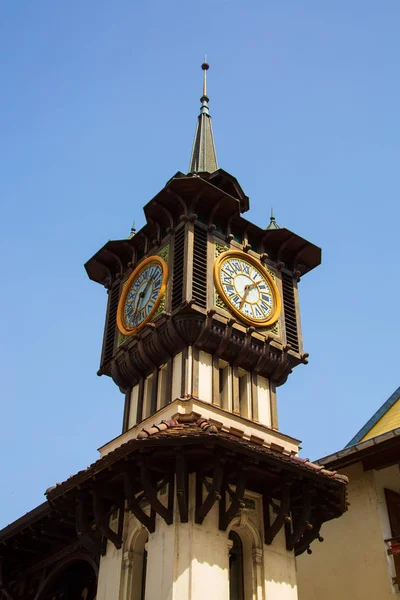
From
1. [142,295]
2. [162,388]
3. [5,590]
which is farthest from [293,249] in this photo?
[5,590]

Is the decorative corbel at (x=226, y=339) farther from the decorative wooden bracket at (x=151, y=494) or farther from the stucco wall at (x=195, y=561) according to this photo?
the decorative wooden bracket at (x=151, y=494)

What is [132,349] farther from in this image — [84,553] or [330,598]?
[330,598]

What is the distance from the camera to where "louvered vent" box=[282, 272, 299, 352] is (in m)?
22.8

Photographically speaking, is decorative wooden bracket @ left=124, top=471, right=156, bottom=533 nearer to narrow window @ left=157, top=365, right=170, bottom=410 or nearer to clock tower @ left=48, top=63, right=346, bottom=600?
clock tower @ left=48, top=63, right=346, bottom=600

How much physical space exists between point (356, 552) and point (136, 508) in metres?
6.70

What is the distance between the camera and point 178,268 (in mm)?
21766

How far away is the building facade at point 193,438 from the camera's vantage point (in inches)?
A: 640

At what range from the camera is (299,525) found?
58.2ft

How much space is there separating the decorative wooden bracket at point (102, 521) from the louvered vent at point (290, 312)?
778 centimetres

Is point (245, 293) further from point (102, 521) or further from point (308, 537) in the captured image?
point (102, 521)

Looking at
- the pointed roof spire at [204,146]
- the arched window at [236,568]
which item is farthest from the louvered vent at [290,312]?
the arched window at [236,568]

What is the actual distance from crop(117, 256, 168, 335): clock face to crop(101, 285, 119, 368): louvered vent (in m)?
0.47

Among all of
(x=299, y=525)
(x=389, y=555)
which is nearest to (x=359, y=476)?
(x=389, y=555)

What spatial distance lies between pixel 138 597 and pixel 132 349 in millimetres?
7144
